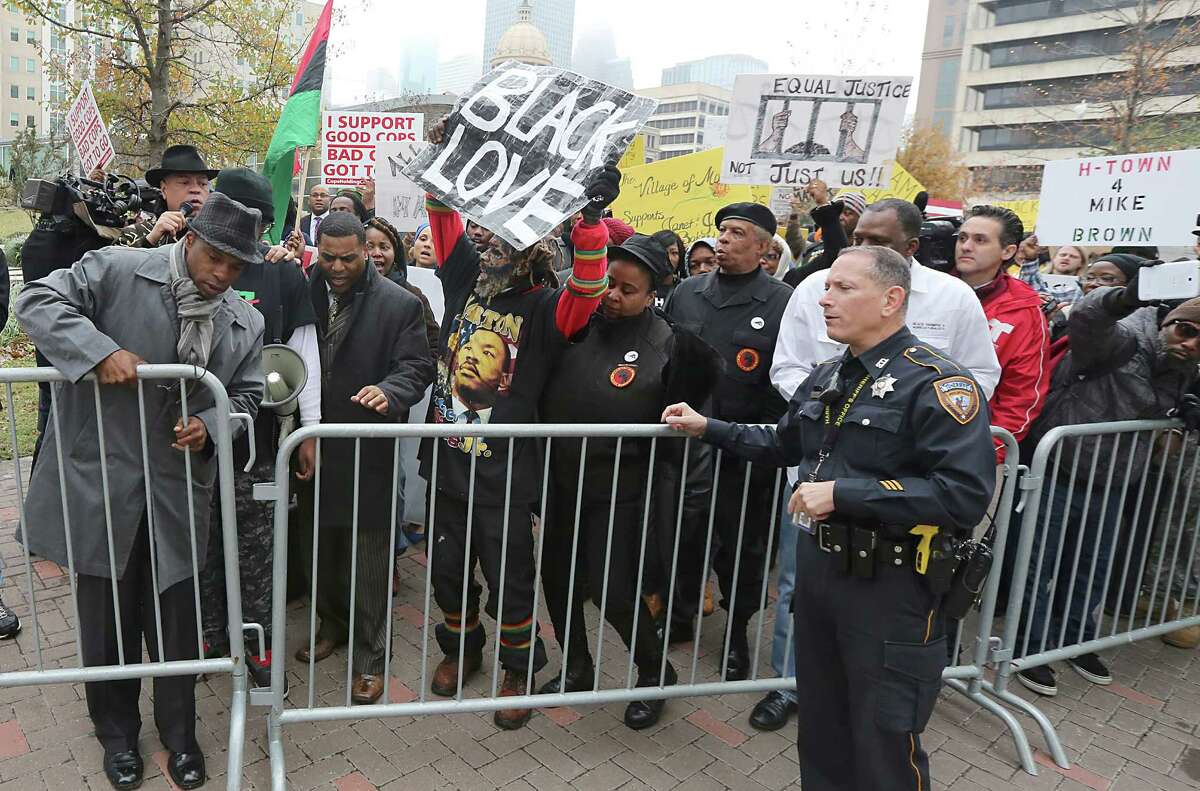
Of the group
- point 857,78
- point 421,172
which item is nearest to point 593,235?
point 421,172

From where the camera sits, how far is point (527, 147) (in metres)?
3.29

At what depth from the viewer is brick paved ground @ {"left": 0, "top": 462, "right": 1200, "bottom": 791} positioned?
11.0 feet

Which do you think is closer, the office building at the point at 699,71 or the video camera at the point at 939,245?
the video camera at the point at 939,245

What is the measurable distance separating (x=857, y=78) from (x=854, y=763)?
14.8 ft

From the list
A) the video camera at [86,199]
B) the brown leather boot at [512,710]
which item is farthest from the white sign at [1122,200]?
the video camera at [86,199]

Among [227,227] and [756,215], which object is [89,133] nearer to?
[227,227]

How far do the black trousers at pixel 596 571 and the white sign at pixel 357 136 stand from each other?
5.29 meters

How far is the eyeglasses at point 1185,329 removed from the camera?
4.11 m

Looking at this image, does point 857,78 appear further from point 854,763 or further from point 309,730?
point 309,730

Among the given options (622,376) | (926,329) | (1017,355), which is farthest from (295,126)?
(1017,355)

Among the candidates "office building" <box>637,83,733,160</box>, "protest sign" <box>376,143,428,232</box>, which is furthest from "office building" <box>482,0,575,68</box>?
"protest sign" <box>376,143,428,232</box>

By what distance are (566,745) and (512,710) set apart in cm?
28

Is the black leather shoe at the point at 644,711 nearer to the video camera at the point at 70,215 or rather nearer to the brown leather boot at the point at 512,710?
the brown leather boot at the point at 512,710

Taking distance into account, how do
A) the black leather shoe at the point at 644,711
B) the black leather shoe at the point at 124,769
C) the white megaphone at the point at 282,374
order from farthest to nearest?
the black leather shoe at the point at 644,711
the white megaphone at the point at 282,374
the black leather shoe at the point at 124,769
